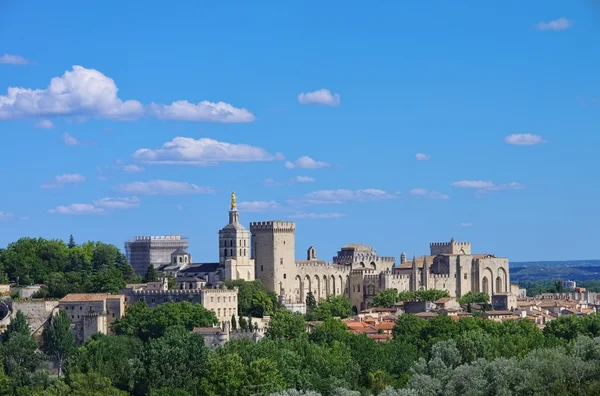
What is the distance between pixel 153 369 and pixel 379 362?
380 inches

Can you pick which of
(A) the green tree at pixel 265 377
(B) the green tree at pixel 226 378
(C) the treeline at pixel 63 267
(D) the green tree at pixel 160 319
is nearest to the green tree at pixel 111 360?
(D) the green tree at pixel 160 319

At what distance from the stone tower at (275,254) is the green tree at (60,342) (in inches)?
739

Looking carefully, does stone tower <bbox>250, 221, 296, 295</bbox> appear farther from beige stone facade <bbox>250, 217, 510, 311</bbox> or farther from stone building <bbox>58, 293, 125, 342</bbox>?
stone building <bbox>58, 293, 125, 342</bbox>

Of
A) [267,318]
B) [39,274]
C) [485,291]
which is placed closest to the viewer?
[267,318]

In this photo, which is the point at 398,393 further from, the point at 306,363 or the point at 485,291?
the point at 485,291

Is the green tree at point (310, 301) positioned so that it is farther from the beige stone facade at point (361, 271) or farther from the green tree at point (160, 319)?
the green tree at point (160, 319)

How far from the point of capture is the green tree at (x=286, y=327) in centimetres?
7656

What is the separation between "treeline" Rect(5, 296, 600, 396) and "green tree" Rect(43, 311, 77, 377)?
0.08 m

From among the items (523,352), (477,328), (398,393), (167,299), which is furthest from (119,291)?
(398,393)

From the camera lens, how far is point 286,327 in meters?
77.4

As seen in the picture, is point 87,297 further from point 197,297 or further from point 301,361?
point 301,361

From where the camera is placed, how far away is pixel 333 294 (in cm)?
9756

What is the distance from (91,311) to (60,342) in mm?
5293

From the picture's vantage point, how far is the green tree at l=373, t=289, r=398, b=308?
312 ft
